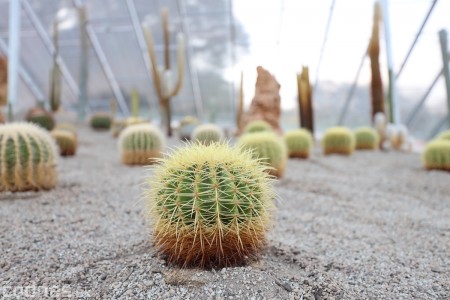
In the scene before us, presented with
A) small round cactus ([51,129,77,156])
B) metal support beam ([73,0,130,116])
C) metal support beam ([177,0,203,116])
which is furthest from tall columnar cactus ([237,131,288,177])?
metal support beam ([73,0,130,116])

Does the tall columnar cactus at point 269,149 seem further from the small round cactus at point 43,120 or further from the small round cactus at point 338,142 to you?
the small round cactus at point 43,120

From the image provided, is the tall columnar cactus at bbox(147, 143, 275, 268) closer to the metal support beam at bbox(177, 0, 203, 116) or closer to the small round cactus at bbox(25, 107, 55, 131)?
the small round cactus at bbox(25, 107, 55, 131)

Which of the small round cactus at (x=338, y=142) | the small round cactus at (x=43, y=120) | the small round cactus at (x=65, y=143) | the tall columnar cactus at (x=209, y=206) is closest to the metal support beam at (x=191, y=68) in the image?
the small round cactus at (x=43, y=120)

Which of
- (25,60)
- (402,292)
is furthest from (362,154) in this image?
(25,60)

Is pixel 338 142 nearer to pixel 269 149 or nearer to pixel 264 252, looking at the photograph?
pixel 269 149

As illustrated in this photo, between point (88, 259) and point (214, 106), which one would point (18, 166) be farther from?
point (214, 106)
